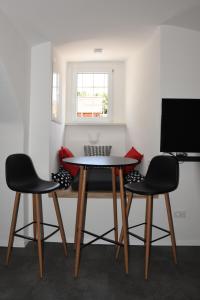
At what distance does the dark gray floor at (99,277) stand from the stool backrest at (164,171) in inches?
32.3

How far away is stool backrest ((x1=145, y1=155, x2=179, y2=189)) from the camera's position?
227 centimetres

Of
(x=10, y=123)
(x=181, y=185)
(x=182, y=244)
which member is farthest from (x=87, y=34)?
(x=182, y=244)

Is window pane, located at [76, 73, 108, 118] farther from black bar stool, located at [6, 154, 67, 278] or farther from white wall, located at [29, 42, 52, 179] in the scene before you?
black bar stool, located at [6, 154, 67, 278]

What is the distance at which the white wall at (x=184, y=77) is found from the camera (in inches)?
109

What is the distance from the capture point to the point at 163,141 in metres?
2.65

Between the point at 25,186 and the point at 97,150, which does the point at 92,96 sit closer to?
the point at 97,150

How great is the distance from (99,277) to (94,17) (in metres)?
2.50

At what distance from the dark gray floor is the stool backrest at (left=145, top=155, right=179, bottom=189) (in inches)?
32.3

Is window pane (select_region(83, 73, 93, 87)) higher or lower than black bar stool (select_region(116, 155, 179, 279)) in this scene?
higher

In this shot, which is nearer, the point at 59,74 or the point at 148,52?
the point at 148,52

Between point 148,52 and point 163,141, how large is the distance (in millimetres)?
1310

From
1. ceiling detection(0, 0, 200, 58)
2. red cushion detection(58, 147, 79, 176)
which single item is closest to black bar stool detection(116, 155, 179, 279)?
red cushion detection(58, 147, 79, 176)

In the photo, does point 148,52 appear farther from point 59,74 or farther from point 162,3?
point 59,74

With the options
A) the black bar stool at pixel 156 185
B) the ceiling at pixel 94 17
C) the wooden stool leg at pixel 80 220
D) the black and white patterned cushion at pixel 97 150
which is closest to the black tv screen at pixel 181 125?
the black bar stool at pixel 156 185
